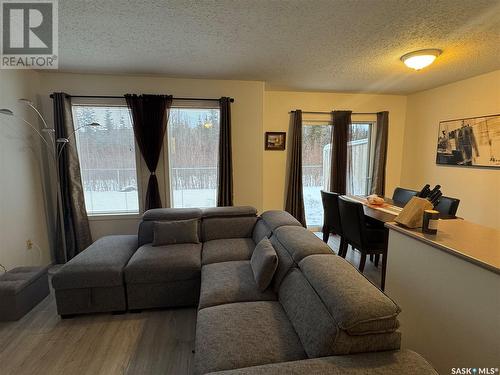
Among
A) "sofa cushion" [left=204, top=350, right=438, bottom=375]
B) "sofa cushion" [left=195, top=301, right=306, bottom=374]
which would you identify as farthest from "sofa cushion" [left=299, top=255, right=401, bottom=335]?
"sofa cushion" [left=195, top=301, right=306, bottom=374]

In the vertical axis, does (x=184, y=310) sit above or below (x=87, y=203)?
below

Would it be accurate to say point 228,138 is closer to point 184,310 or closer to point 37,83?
point 184,310

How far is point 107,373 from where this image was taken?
62.5 inches

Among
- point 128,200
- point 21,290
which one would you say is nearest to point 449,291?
point 21,290

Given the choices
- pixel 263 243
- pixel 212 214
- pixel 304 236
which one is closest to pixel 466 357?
pixel 304 236

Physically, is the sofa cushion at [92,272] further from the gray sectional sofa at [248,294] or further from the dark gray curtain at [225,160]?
the dark gray curtain at [225,160]

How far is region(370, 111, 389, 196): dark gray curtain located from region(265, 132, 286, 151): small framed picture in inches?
64.5

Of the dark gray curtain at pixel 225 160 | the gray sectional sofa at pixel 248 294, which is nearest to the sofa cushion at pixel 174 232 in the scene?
the gray sectional sofa at pixel 248 294

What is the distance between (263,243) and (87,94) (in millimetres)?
3012

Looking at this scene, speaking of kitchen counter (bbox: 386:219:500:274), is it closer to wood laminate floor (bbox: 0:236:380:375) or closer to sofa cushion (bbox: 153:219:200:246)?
wood laminate floor (bbox: 0:236:380:375)

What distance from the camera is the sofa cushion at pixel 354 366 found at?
38.6 inches

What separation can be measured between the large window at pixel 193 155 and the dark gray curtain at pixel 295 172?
1.28 meters

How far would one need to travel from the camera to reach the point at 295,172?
4.03 meters

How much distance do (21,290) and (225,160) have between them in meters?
2.47
